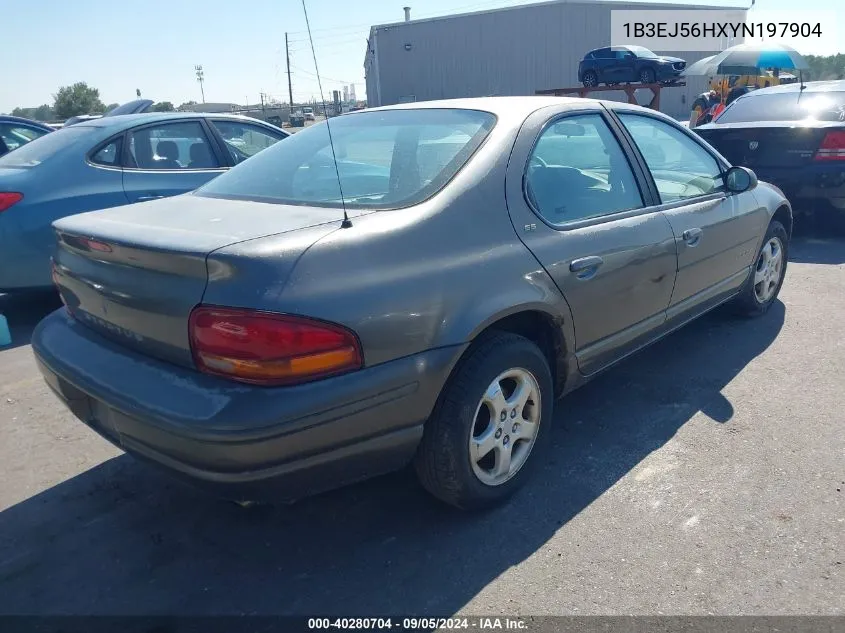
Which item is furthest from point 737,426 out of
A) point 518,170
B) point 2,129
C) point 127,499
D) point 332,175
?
point 2,129

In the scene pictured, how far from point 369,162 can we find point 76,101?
77.1 m

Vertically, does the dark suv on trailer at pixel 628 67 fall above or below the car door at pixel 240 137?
above

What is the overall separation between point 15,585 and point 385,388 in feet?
4.81

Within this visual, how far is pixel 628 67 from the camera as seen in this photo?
1992 centimetres

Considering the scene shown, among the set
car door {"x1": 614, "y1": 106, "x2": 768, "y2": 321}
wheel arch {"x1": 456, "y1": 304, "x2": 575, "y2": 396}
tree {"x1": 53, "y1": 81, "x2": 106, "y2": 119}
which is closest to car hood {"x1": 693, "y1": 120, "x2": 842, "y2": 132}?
car door {"x1": 614, "y1": 106, "x2": 768, "y2": 321}

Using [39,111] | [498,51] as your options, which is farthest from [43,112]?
[498,51]

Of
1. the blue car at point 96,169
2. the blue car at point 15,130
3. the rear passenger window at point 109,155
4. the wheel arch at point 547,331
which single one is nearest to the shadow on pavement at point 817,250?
the wheel arch at point 547,331

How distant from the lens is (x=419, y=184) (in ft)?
8.48

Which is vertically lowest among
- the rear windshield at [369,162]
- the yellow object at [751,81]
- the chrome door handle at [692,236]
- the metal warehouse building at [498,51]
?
the chrome door handle at [692,236]

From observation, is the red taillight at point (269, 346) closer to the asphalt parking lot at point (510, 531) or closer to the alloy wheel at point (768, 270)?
the asphalt parking lot at point (510, 531)

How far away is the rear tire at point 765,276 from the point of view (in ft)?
15.1

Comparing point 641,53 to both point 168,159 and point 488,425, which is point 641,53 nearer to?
point 168,159

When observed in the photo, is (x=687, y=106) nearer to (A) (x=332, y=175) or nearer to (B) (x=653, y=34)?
(B) (x=653, y=34)

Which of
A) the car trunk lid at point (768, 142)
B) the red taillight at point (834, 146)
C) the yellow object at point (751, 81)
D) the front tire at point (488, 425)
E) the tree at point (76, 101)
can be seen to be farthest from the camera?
the tree at point (76, 101)
